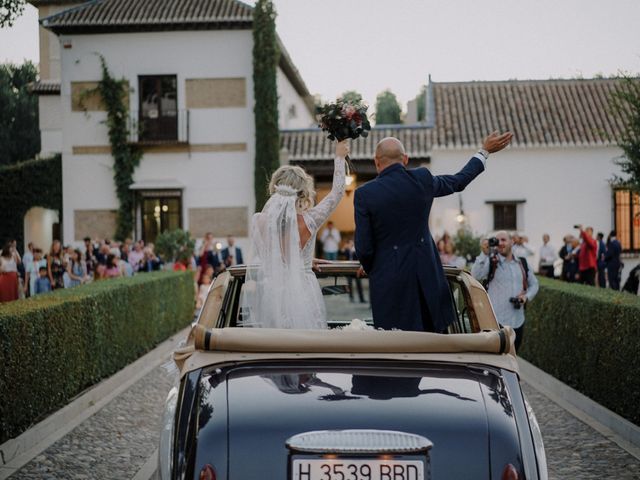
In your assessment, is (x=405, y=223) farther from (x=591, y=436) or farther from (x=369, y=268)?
(x=591, y=436)

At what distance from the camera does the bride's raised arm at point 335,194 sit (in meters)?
5.33

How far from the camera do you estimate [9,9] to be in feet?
36.6

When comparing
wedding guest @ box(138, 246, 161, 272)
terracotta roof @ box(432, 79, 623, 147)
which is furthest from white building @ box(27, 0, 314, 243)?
terracotta roof @ box(432, 79, 623, 147)

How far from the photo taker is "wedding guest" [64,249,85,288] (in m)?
20.2

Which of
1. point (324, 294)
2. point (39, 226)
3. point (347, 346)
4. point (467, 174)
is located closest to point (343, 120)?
point (467, 174)

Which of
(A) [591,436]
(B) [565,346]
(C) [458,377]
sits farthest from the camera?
(B) [565,346]

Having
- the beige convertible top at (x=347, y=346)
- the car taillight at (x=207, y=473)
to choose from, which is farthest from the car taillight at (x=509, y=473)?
the car taillight at (x=207, y=473)

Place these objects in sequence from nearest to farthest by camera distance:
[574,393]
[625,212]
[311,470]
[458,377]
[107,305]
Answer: [311,470] < [458,377] < [574,393] < [107,305] < [625,212]

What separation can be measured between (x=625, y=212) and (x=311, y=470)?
27.8 m

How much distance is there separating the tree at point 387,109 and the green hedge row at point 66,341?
5398cm

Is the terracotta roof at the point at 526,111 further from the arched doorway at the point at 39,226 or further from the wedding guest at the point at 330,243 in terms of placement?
the arched doorway at the point at 39,226

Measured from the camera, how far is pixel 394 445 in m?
2.99

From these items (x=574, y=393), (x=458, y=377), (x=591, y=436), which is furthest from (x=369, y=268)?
(x=574, y=393)

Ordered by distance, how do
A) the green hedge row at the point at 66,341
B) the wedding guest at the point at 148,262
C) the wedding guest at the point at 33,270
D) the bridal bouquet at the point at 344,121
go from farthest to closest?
1. the wedding guest at the point at 148,262
2. the wedding guest at the point at 33,270
3. the green hedge row at the point at 66,341
4. the bridal bouquet at the point at 344,121
